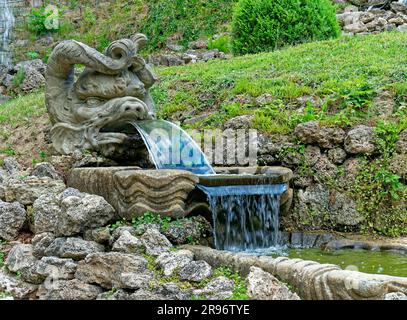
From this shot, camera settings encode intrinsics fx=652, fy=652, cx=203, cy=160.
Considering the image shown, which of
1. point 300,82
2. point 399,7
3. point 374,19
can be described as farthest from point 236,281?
point 399,7

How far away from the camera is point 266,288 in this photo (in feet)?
13.2

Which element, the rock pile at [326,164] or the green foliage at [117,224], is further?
the rock pile at [326,164]

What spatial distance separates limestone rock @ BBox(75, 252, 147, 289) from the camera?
450 centimetres

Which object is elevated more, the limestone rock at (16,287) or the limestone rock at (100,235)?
the limestone rock at (100,235)

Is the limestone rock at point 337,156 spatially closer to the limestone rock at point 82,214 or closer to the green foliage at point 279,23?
the limestone rock at point 82,214

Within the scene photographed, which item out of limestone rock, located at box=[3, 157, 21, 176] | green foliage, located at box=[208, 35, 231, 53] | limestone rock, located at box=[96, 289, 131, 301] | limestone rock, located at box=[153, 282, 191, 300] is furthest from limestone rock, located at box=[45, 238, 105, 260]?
green foliage, located at box=[208, 35, 231, 53]

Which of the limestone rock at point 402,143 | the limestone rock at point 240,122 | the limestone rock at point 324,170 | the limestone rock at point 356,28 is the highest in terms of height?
the limestone rock at point 356,28

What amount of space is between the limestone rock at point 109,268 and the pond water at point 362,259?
1773 mm

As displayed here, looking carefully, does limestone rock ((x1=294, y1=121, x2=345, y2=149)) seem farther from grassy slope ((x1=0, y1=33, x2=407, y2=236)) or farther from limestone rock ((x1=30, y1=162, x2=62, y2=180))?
limestone rock ((x1=30, y1=162, x2=62, y2=180))

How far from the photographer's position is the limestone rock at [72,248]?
504 centimetres

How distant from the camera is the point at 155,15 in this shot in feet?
55.3

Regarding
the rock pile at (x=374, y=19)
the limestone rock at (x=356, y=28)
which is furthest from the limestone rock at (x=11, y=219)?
the limestone rock at (x=356, y=28)

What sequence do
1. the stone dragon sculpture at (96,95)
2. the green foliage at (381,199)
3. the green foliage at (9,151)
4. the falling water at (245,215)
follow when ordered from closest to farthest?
the falling water at (245,215) → the green foliage at (381,199) → the stone dragon sculpture at (96,95) → the green foliage at (9,151)
